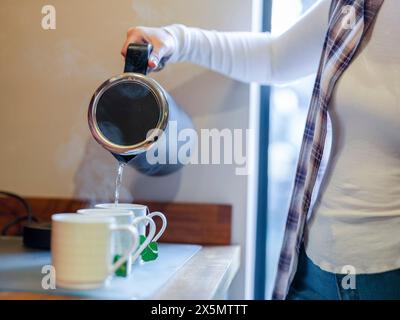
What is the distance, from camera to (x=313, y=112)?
2.17 feet

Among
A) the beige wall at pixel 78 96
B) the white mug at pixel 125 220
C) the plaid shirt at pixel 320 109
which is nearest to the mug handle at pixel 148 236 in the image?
the white mug at pixel 125 220

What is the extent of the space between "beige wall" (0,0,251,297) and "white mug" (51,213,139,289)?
0.60 feet

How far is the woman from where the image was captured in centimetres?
56

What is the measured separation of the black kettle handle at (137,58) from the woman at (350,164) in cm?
3

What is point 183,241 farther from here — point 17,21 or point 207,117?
point 17,21

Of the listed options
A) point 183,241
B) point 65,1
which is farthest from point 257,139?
point 65,1

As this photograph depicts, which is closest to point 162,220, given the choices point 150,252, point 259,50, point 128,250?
point 150,252

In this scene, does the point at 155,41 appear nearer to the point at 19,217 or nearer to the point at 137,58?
the point at 137,58

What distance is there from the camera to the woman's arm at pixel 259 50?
2.35 ft

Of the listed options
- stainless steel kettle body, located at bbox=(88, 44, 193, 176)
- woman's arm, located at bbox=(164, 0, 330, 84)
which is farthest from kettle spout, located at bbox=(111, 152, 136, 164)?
woman's arm, located at bbox=(164, 0, 330, 84)

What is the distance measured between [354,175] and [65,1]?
1.45 ft

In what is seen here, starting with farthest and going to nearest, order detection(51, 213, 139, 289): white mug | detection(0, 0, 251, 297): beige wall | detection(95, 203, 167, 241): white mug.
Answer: detection(0, 0, 251, 297): beige wall < detection(95, 203, 167, 241): white mug < detection(51, 213, 139, 289): white mug

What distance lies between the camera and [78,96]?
2.13 ft

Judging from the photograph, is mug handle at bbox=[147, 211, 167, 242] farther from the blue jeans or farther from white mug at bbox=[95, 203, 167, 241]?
the blue jeans
